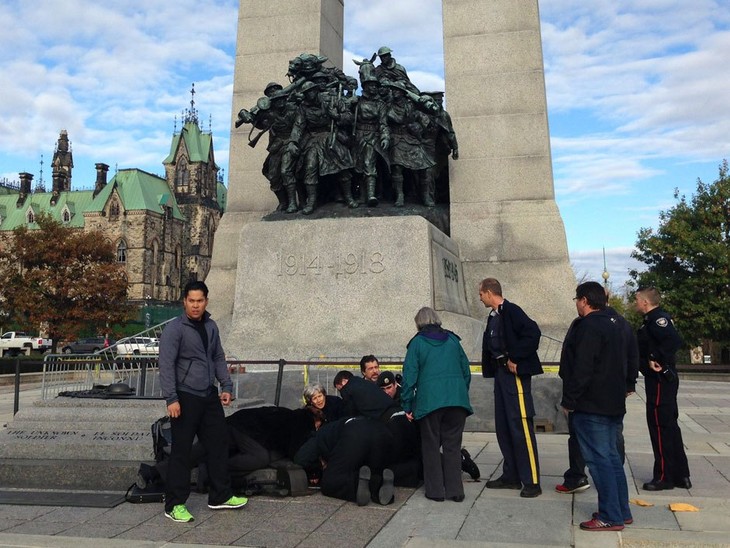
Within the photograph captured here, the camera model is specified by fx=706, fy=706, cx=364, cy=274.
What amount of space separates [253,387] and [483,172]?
23.3 ft

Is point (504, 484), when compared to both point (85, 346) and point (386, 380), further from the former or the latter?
point (85, 346)

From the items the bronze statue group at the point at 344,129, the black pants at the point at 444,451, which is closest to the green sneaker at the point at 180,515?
the black pants at the point at 444,451

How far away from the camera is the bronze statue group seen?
11.9m

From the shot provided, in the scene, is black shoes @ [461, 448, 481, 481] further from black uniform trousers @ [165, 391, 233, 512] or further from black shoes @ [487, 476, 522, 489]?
black uniform trousers @ [165, 391, 233, 512]

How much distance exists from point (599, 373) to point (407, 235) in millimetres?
6059

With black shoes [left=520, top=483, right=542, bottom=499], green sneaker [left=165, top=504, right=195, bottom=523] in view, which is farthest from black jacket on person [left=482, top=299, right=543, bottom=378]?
green sneaker [left=165, top=504, right=195, bottom=523]

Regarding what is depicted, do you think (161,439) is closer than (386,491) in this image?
No

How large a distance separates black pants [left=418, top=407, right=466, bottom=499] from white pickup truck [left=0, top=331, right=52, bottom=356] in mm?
52111

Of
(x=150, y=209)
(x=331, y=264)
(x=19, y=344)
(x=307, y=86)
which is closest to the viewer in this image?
(x=331, y=264)

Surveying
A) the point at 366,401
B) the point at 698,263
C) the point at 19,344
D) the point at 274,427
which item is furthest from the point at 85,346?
the point at 366,401

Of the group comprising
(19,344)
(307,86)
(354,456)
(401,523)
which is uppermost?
Result: (307,86)

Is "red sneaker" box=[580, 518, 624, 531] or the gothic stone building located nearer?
"red sneaker" box=[580, 518, 624, 531]

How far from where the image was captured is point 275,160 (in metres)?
12.2

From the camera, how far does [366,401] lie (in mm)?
6020
